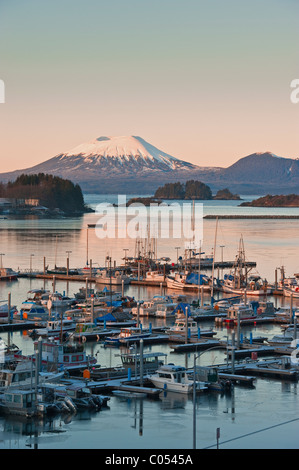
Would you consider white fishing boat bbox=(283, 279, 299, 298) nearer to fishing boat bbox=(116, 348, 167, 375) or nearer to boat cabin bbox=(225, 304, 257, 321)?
boat cabin bbox=(225, 304, 257, 321)

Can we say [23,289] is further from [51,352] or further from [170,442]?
[170,442]

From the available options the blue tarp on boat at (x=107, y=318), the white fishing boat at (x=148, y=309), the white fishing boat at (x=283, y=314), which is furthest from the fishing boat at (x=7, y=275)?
the white fishing boat at (x=283, y=314)

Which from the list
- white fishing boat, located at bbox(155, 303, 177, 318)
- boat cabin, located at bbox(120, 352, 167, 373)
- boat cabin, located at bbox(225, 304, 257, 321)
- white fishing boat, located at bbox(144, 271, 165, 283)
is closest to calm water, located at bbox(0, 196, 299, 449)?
boat cabin, located at bbox(120, 352, 167, 373)

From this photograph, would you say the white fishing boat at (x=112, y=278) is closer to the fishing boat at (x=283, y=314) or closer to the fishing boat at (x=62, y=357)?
the fishing boat at (x=283, y=314)

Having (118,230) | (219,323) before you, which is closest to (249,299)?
(219,323)

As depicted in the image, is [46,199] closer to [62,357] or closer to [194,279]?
[194,279]

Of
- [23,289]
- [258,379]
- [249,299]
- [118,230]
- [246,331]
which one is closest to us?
[258,379]
